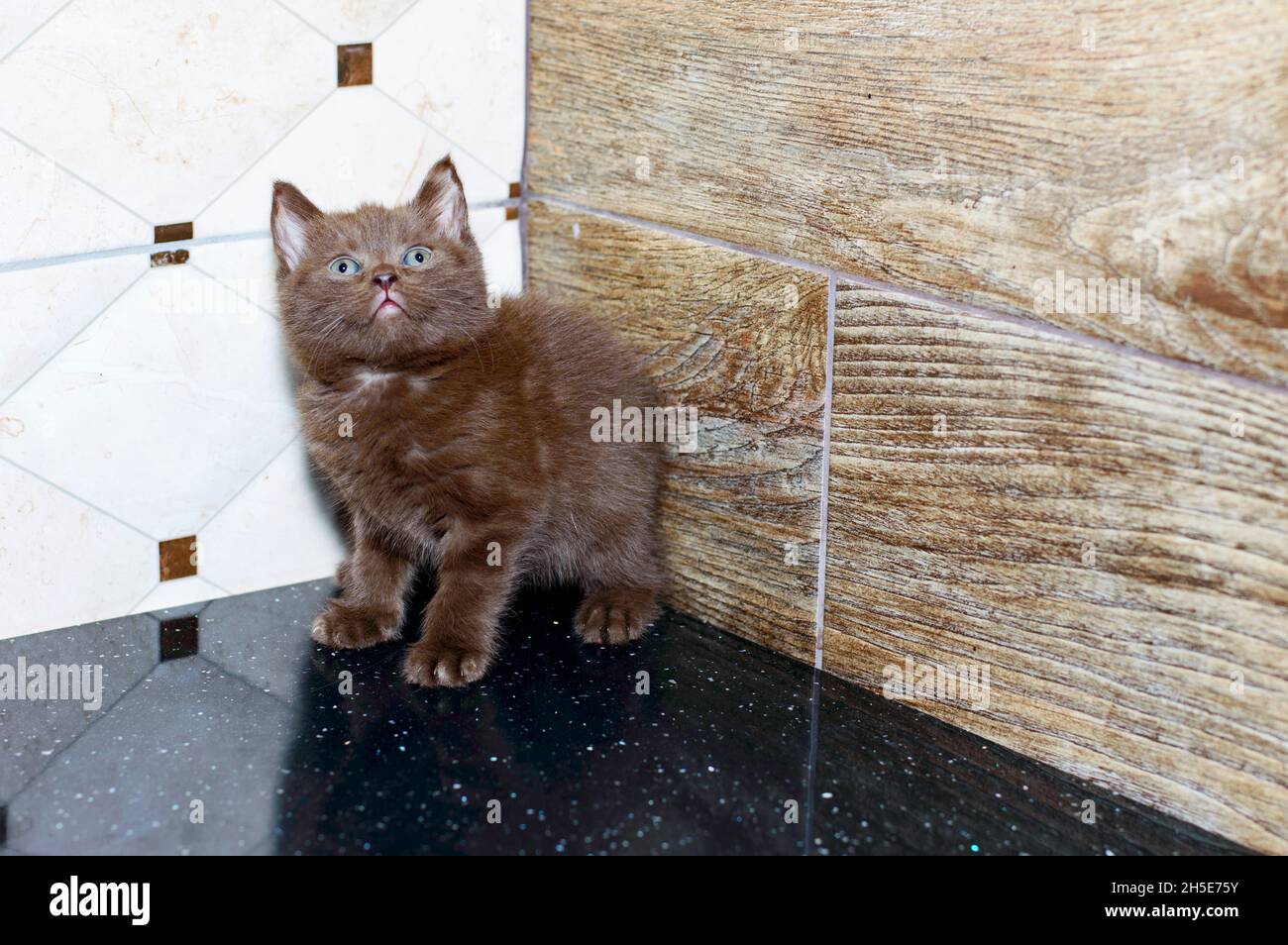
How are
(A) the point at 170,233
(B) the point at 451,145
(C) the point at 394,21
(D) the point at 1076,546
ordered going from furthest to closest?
(B) the point at 451,145, (C) the point at 394,21, (A) the point at 170,233, (D) the point at 1076,546

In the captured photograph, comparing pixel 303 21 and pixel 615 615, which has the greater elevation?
pixel 303 21

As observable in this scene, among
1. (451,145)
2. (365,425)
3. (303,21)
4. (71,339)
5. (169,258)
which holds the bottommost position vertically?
(365,425)

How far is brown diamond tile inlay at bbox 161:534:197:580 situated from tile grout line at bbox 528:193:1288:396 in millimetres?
816

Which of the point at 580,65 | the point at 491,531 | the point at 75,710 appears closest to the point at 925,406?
the point at 491,531

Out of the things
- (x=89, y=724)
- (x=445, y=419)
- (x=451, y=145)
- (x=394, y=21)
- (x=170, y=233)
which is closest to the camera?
(x=89, y=724)

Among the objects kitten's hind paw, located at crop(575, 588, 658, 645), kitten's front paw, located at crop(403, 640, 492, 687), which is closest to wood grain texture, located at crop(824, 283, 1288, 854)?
kitten's hind paw, located at crop(575, 588, 658, 645)

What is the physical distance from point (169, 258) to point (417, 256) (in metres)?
0.38

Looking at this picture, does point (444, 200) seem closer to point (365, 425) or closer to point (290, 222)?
point (290, 222)

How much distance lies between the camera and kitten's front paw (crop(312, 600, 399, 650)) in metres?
1.85

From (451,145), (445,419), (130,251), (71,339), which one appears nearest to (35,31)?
(130,251)

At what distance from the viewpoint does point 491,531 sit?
5.73 ft

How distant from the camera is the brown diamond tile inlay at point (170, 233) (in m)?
1.83

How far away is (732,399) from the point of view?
1839mm
